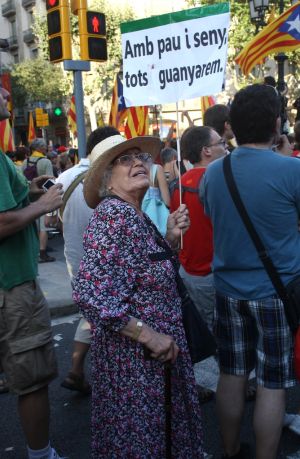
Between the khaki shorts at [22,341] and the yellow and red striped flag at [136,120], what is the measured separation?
639 cm

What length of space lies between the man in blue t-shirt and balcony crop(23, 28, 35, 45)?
45151 mm

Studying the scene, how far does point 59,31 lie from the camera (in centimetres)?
650

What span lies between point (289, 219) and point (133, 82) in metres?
1.36

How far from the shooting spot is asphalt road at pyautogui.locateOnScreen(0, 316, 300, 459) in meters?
3.01

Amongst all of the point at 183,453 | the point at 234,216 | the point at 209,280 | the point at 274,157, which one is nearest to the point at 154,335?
the point at 183,453

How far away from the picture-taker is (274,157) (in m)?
2.35

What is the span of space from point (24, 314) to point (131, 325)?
71 cm

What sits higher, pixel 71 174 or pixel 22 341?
pixel 71 174

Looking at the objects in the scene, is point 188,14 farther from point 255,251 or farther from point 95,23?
point 95,23

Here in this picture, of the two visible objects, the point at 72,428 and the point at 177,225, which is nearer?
the point at 177,225

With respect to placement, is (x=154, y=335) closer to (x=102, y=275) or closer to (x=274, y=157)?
(x=102, y=275)

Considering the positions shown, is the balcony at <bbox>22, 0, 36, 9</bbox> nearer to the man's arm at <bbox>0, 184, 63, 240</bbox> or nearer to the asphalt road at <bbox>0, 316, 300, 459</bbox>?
the asphalt road at <bbox>0, 316, 300, 459</bbox>

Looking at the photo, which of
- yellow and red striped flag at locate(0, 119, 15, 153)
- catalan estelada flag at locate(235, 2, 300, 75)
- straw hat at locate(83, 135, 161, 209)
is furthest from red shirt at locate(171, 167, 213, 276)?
yellow and red striped flag at locate(0, 119, 15, 153)

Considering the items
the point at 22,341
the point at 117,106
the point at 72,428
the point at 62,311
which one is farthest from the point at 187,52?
the point at 117,106
